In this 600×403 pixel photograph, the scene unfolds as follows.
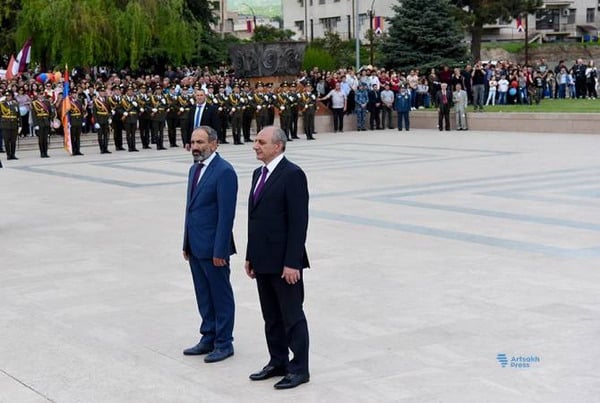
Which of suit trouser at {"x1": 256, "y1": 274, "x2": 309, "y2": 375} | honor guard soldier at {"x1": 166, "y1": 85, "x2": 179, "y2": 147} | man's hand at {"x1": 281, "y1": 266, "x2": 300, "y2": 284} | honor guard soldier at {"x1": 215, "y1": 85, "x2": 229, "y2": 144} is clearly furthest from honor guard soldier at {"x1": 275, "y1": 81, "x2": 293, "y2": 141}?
man's hand at {"x1": 281, "y1": 266, "x2": 300, "y2": 284}

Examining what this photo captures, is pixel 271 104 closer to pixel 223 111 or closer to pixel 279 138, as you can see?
pixel 223 111

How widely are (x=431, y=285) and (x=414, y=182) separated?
893cm

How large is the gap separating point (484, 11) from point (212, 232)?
4692cm

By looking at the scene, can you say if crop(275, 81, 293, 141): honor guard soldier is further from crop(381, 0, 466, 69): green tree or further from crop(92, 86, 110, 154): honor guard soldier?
crop(381, 0, 466, 69): green tree

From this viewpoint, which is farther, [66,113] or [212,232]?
[66,113]

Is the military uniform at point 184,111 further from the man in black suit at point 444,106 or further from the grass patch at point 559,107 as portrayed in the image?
the grass patch at point 559,107

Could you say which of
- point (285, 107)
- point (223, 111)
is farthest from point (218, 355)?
point (285, 107)

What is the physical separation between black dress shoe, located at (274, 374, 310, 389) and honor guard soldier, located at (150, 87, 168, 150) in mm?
22709

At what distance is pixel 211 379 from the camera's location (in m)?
6.75

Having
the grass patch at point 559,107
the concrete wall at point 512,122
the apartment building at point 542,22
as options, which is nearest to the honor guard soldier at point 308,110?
the concrete wall at point 512,122

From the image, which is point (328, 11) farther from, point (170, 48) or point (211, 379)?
point (211, 379)

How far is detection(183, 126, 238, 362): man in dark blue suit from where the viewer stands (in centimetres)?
698

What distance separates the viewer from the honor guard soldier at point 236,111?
29.8 metres

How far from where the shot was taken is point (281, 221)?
21.0ft
